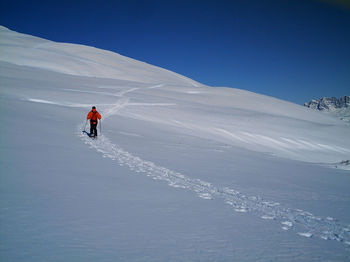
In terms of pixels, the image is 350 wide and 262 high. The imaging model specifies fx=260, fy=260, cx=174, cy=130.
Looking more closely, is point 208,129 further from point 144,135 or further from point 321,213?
point 321,213

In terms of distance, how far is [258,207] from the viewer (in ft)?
16.7

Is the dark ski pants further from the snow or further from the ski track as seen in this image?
the ski track

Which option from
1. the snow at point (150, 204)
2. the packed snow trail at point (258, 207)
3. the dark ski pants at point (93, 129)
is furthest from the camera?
the dark ski pants at point (93, 129)

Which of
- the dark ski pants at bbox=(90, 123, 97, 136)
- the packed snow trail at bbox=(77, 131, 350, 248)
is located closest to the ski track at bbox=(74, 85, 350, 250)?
the packed snow trail at bbox=(77, 131, 350, 248)

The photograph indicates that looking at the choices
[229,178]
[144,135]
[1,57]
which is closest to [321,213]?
[229,178]

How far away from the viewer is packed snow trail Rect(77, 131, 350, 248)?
→ 4.14 m

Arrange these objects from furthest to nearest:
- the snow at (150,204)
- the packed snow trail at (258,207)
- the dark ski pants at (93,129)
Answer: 1. the dark ski pants at (93,129)
2. the packed snow trail at (258,207)
3. the snow at (150,204)

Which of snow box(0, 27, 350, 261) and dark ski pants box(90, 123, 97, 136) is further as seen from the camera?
dark ski pants box(90, 123, 97, 136)

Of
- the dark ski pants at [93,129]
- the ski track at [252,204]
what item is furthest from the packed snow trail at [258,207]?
the dark ski pants at [93,129]

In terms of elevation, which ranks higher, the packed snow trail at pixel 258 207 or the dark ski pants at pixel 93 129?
the dark ski pants at pixel 93 129

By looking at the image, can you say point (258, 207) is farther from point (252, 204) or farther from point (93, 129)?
point (93, 129)

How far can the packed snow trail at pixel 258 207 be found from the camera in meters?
4.14

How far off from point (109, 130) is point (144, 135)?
212 cm

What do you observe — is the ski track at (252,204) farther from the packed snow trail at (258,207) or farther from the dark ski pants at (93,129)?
the dark ski pants at (93,129)
